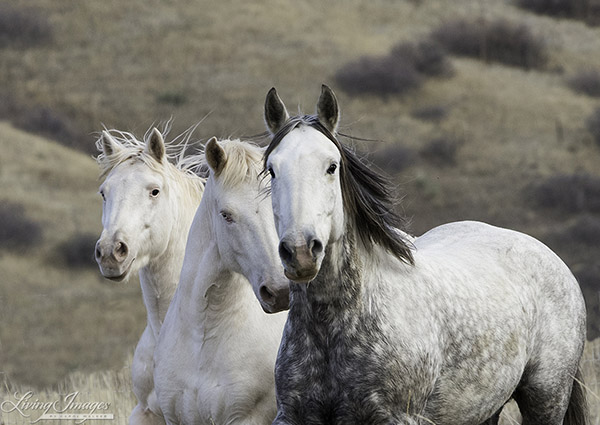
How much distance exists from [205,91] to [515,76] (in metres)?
13.5

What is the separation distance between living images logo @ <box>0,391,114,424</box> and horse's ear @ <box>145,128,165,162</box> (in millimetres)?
2291

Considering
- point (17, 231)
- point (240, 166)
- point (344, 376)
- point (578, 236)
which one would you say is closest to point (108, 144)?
point (240, 166)

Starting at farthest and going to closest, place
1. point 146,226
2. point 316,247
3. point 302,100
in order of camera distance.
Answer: point 302,100 < point 146,226 < point 316,247

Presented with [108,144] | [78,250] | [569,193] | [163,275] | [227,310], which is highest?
[108,144]

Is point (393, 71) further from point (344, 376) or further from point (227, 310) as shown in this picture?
point (344, 376)

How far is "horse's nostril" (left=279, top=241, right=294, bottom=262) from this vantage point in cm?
330

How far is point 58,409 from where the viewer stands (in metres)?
7.39

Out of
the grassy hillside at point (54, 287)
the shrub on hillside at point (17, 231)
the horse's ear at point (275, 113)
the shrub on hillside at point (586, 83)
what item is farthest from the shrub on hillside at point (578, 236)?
the horse's ear at point (275, 113)

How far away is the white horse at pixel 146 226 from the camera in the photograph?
5.37 metres

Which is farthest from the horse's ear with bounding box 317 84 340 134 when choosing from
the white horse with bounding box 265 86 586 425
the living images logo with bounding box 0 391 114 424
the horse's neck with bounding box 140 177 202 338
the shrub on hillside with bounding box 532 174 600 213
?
the shrub on hillside with bounding box 532 174 600 213

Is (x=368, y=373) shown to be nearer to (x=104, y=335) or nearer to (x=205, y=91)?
(x=104, y=335)

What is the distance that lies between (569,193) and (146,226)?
85.8ft

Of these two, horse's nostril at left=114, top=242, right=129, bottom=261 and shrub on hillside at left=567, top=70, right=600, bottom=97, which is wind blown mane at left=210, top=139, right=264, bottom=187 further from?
shrub on hillside at left=567, top=70, right=600, bottom=97

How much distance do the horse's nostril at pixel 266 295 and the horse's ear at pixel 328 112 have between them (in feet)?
3.55
